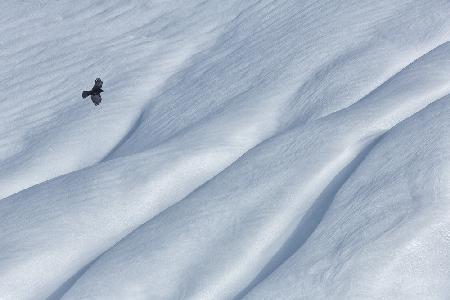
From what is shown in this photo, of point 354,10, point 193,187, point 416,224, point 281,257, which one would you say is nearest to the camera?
point 416,224

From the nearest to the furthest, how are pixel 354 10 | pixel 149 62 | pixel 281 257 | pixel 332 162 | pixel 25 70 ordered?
pixel 281 257 → pixel 332 162 → pixel 354 10 → pixel 149 62 → pixel 25 70

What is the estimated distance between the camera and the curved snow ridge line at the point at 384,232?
5344 mm

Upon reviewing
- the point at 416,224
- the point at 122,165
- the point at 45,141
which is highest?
the point at 45,141

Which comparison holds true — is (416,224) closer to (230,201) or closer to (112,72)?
(230,201)

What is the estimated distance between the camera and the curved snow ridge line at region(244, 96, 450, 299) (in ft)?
17.5

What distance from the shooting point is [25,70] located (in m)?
11.7

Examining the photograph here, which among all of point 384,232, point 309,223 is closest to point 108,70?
point 309,223

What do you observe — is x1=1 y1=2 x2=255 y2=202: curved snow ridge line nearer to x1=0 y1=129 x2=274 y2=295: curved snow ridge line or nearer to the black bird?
the black bird

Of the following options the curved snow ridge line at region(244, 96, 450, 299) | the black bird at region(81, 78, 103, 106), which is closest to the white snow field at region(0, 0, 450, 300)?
the curved snow ridge line at region(244, 96, 450, 299)

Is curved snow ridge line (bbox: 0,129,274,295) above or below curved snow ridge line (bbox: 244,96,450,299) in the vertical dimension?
above

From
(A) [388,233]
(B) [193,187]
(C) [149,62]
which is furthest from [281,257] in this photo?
(C) [149,62]

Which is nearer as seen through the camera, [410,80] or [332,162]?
[332,162]

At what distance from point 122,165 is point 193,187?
72 centimetres

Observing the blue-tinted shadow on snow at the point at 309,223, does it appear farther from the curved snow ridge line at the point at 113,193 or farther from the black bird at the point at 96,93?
the black bird at the point at 96,93
